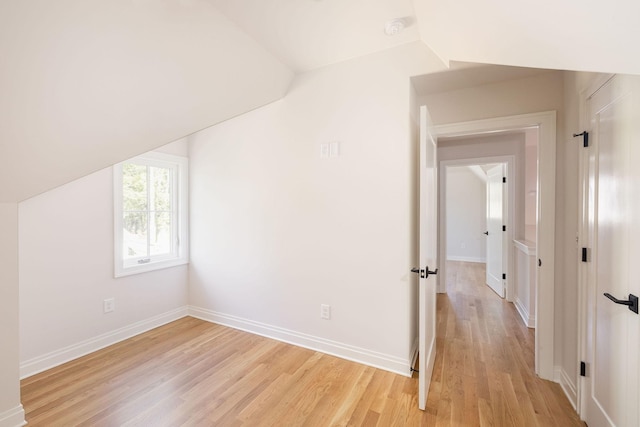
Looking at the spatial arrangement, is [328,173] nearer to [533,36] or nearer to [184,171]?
[533,36]

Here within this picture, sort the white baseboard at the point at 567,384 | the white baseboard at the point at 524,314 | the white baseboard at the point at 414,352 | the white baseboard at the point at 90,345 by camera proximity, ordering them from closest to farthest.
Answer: the white baseboard at the point at 567,384
the white baseboard at the point at 90,345
the white baseboard at the point at 414,352
the white baseboard at the point at 524,314

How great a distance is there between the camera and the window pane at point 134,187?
287 cm

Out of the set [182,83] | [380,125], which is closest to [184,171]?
[182,83]

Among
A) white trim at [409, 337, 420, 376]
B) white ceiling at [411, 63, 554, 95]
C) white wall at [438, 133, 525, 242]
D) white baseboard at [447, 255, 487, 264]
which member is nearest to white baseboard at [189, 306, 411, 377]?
white trim at [409, 337, 420, 376]

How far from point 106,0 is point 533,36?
1.73 metres

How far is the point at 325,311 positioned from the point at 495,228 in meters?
3.64

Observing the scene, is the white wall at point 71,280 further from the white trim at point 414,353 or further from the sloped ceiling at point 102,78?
the white trim at point 414,353

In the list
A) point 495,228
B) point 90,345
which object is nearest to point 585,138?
point 495,228

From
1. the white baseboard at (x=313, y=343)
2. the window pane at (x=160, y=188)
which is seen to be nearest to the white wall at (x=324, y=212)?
the white baseboard at (x=313, y=343)

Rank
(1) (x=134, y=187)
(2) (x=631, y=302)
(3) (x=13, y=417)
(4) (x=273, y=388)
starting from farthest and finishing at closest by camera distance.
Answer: (1) (x=134, y=187), (4) (x=273, y=388), (3) (x=13, y=417), (2) (x=631, y=302)

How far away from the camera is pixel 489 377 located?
2.15m

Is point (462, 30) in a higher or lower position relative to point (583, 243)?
higher

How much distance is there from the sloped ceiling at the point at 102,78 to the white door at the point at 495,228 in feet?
13.3

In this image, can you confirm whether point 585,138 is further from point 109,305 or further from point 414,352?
point 109,305
